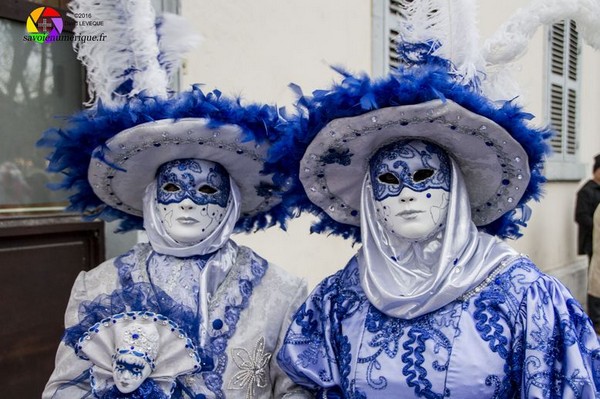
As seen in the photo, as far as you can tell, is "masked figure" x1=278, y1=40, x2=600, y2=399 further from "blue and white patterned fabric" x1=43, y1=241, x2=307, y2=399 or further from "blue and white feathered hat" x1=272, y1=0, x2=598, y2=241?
"blue and white patterned fabric" x1=43, y1=241, x2=307, y2=399

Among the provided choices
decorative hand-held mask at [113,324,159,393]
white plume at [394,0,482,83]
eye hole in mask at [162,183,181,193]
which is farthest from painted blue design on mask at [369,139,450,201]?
decorative hand-held mask at [113,324,159,393]

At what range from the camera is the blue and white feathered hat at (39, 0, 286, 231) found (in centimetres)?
208

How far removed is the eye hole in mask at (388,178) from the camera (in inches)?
74.4

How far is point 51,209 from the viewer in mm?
3234

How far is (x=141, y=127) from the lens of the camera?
206 centimetres

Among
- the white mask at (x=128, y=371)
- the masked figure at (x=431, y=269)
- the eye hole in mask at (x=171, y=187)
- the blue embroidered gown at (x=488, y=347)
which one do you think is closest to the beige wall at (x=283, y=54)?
the eye hole in mask at (x=171, y=187)

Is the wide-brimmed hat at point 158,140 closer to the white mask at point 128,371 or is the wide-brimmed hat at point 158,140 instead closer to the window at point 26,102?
the white mask at point 128,371

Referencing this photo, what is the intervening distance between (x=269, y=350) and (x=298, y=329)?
192 mm

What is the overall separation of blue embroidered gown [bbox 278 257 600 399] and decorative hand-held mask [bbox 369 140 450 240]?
0.23 metres

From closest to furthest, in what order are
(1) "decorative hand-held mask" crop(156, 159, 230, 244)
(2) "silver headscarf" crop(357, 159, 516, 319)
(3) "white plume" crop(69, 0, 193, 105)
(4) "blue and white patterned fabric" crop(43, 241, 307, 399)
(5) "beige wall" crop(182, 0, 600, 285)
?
(2) "silver headscarf" crop(357, 159, 516, 319)
(4) "blue and white patterned fabric" crop(43, 241, 307, 399)
(1) "decorative hand-held mask" crop(156, 159, 230, 244)
(3) "white plume" crop(69, 0, 193, 105)
(5) "beige wall" crop(182, 0, 600, 285)

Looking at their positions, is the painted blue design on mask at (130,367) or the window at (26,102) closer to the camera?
the painted blue design on mask at (130,367)

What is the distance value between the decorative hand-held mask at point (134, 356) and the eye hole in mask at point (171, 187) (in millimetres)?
487

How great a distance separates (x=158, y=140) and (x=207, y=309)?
558mm


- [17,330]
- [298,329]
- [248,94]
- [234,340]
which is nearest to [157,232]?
[234,340]
